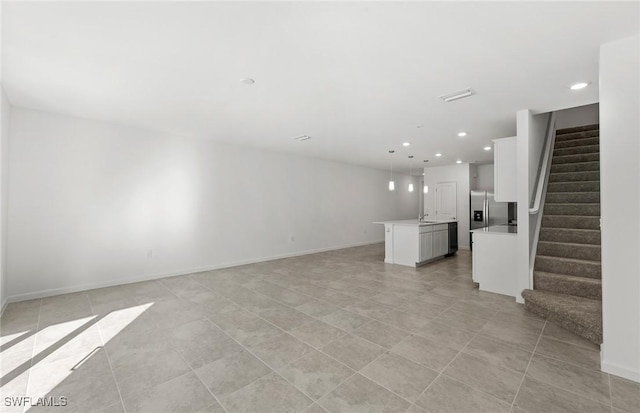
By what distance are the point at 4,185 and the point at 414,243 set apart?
716cm

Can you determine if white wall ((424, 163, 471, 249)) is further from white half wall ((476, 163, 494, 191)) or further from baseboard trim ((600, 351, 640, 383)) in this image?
baseboard trim ((600, 351, 640, 383))

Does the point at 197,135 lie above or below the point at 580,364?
above

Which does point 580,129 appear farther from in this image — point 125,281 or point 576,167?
point 125,281

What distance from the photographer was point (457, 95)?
135 inches

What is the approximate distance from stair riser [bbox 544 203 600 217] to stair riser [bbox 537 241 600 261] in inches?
33.0

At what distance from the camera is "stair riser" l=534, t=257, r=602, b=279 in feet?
11.6

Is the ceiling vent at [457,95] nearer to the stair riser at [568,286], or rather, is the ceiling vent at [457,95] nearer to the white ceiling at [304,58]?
the white ceiling at [304,58]

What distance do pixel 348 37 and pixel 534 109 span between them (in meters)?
3.43

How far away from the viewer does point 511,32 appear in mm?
2203

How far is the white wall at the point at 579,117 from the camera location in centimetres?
710

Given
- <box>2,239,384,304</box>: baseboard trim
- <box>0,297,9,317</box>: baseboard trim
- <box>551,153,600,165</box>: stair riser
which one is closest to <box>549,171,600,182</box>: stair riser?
<box>551,153,600,165</box>: stair riser

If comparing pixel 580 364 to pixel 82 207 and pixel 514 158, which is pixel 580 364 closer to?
pixel 514 158

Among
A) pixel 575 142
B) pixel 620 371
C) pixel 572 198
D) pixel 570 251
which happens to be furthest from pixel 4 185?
pixel 575 142

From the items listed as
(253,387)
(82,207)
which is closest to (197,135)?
(82,207)
